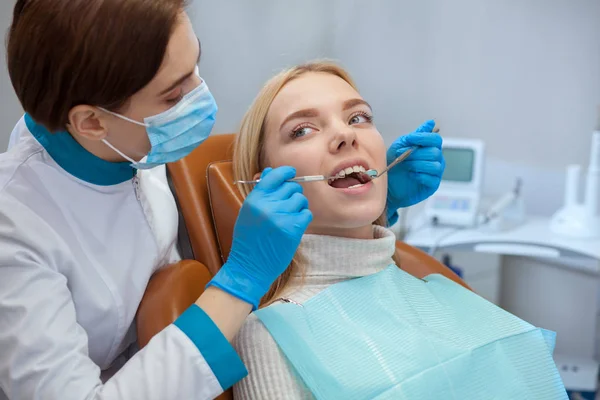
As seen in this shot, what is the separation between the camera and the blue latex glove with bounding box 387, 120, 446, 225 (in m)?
1.43

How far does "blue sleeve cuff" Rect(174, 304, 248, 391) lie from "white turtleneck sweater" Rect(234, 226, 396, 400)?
4.8 inches

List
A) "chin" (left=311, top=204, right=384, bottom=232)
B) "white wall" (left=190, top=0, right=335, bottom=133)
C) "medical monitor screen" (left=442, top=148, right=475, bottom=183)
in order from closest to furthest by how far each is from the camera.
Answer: "chin" (left=311, top=204, right=384, bottom=232) < "medical monitor screen" (left=442, top=148, right=475, bottom=183) < "white wall" (left=190, top=0, right=335, bottom=133)

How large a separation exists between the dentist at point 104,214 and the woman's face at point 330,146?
0.38 feet

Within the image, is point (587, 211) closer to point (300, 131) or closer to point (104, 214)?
point (300, 131)

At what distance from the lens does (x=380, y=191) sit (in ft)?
4.03

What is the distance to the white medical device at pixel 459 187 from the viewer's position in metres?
2.33

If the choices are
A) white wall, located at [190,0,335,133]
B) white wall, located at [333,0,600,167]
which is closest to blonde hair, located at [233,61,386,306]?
white wall, located at [190,0,335,133]

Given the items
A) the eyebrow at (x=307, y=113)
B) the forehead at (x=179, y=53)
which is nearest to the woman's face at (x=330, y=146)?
the eyebrow at (x=307, y=113)

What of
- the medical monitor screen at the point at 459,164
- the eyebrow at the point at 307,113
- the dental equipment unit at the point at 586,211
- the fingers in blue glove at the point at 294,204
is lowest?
the dental equipment unit at the point at 586,211

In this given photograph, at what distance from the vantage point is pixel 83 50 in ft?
2.93

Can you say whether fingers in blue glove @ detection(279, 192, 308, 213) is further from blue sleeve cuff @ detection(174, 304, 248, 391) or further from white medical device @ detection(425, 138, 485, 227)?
white medical device @ detection(425, 138, 485, 227)

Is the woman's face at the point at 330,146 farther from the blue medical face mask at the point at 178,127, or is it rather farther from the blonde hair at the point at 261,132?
the blue medical face mask at the point at 178,127

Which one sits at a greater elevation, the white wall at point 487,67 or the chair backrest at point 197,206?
the white wall at point 487,67

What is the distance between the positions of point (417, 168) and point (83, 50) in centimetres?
81
